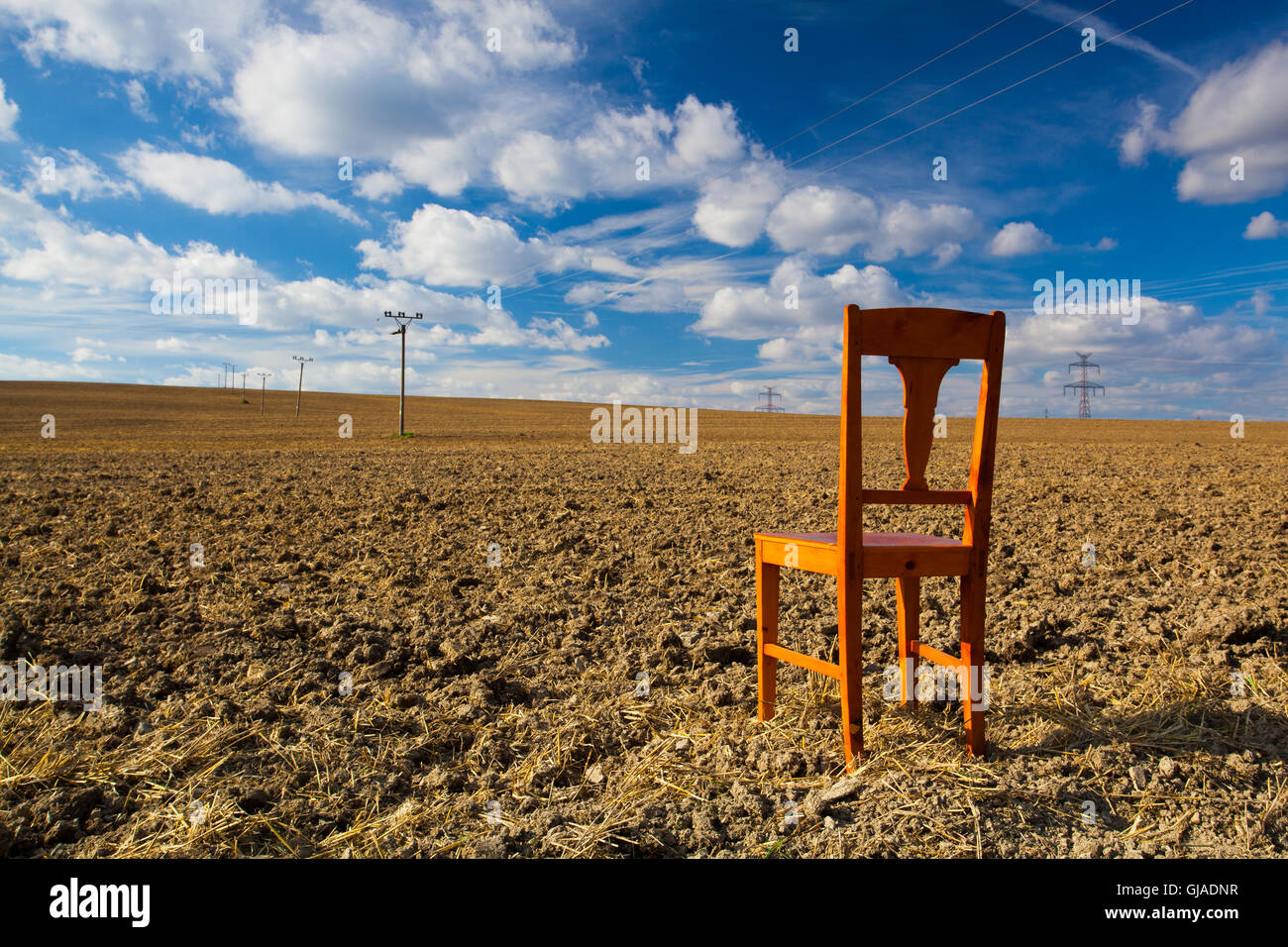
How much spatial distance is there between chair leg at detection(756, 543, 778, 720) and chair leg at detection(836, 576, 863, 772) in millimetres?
492

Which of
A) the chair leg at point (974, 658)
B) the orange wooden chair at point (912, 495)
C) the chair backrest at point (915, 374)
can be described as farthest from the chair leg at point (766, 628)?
the chair leg at point (974, 658)

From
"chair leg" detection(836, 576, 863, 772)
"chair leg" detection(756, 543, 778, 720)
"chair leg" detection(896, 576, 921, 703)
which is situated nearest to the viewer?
"chair leg" detection(836, 576, 863, 772)

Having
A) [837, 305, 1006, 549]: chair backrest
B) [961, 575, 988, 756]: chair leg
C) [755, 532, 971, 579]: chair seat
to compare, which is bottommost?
[961, 575, 988, 756]: chair leg

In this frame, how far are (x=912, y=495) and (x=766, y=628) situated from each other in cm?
93

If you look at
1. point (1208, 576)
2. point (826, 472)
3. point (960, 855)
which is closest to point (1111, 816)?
point (960, 855)

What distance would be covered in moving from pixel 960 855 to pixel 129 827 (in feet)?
9.06

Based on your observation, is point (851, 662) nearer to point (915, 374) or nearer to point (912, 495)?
point (912, 495)

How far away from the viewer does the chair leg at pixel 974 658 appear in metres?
2.75

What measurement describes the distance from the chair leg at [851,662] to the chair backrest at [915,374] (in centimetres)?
18

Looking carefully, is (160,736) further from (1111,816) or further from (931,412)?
(1111,816)

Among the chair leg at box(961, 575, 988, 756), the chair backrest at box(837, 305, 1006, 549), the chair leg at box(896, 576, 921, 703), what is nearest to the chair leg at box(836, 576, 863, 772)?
the chair backrest at box(837, 305, 1006, 549)

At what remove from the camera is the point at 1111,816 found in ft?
8.09

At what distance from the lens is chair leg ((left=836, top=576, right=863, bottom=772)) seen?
2600mm

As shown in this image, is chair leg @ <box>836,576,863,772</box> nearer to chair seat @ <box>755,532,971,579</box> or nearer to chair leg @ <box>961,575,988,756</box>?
chair seat @ <box>755,532,971,579</box>
